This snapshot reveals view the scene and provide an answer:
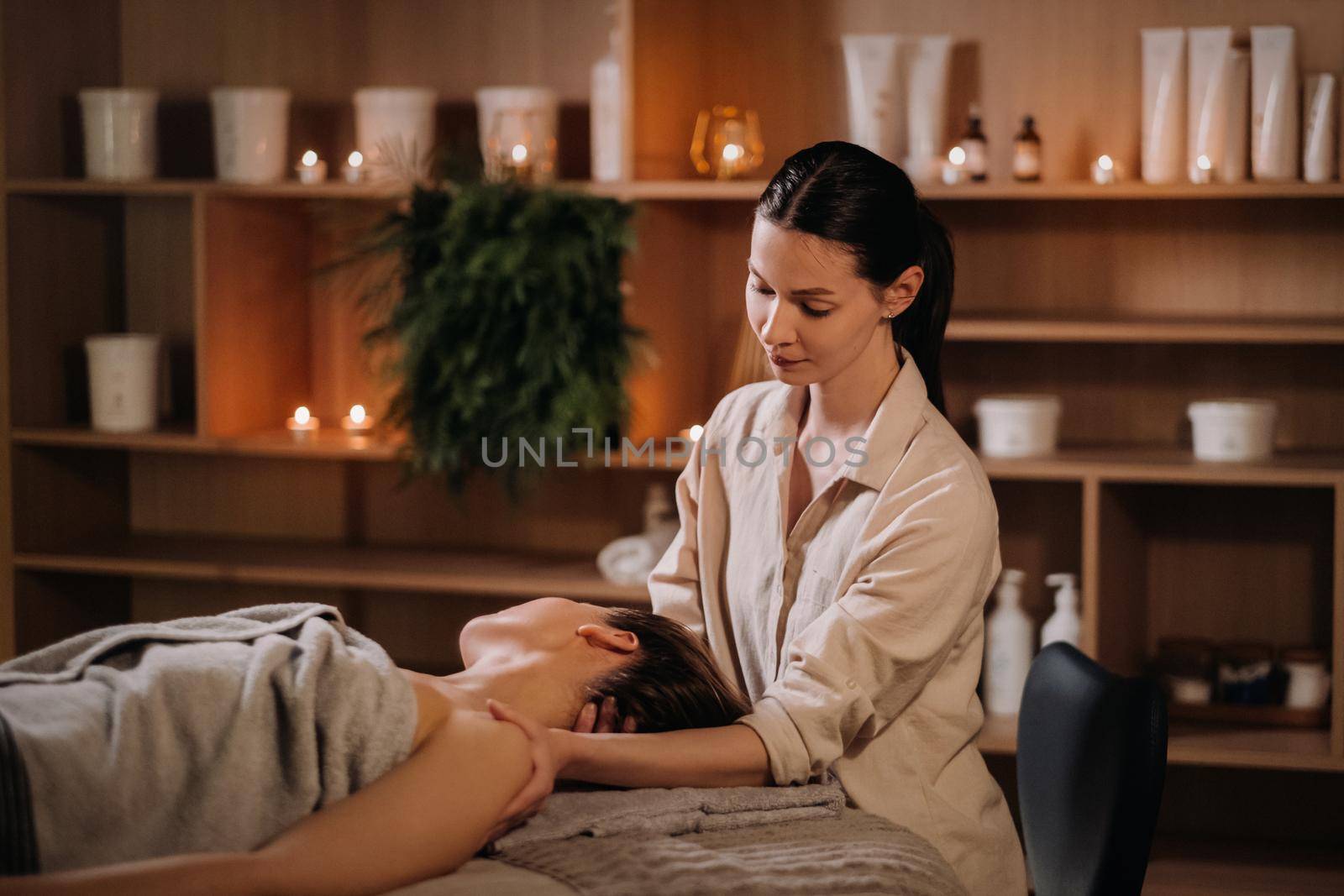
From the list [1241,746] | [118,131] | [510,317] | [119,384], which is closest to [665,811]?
[510,317]

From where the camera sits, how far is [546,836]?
4.15 ft

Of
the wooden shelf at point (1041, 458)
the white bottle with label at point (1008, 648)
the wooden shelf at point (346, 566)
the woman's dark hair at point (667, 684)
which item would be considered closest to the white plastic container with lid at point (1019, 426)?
the wooden shelf at point (1041, 458)

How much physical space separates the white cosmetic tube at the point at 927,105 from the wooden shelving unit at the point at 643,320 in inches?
2.8

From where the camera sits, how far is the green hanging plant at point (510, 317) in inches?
109

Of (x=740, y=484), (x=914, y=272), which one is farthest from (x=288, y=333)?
(x=914, y=272)

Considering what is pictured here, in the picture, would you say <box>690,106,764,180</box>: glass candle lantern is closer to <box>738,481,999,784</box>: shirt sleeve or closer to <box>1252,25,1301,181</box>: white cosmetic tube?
<box>1252,25,1301,181</box>: white cosmetic tube

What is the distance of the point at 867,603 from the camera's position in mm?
1517

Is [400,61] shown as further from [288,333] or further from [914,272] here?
[914,272]

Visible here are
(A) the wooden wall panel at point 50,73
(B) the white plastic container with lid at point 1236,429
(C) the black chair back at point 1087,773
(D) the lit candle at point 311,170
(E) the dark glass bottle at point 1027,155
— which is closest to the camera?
(C) the black chair back at point 1087,773

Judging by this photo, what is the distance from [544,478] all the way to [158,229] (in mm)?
1214

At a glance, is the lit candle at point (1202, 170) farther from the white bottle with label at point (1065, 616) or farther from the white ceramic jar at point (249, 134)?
the white ceramic jar at point (249, 134)

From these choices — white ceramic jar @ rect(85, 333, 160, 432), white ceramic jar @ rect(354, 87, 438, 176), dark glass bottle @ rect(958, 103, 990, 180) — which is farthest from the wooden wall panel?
dark glass bottle @ rect(958, 103, 990, 180)

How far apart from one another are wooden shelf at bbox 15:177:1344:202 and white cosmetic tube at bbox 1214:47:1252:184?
0.16ft

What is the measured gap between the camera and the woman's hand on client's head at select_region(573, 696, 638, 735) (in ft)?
4.81
